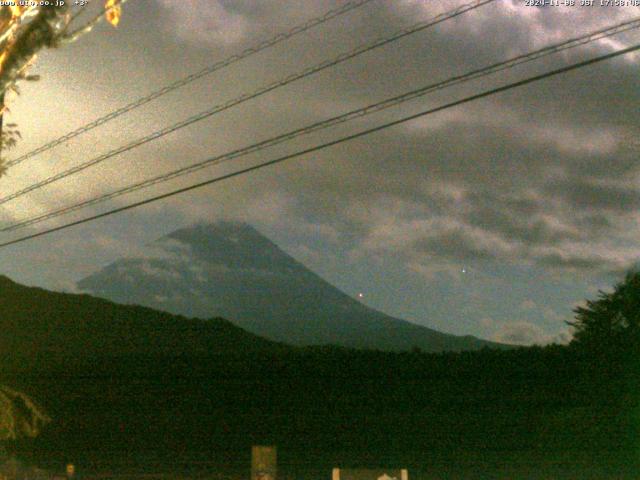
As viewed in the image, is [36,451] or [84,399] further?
[84,399]

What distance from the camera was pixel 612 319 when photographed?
28.2m

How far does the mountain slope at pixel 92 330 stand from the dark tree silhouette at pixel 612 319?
1617cm

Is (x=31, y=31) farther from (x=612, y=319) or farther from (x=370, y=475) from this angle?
(x=612, y=319)

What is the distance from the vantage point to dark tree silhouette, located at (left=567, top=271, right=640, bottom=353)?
26250mm

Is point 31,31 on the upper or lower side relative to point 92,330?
lower

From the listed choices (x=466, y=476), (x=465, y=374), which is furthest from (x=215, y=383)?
(x=466, y=476)

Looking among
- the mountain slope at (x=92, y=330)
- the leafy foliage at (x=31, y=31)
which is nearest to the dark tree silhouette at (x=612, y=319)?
the mountain slope at (x=92, y=330)

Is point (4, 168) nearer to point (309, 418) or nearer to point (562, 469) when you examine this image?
point (562, 469)

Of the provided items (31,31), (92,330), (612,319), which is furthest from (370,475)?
(92,330)

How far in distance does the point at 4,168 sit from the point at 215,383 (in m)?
24.1

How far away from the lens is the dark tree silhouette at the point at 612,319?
26.2 meters

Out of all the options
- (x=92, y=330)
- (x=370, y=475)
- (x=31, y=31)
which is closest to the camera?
(x=31, y=31)

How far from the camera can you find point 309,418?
95.1 feet

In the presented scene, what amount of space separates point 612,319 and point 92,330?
75.9 feet
